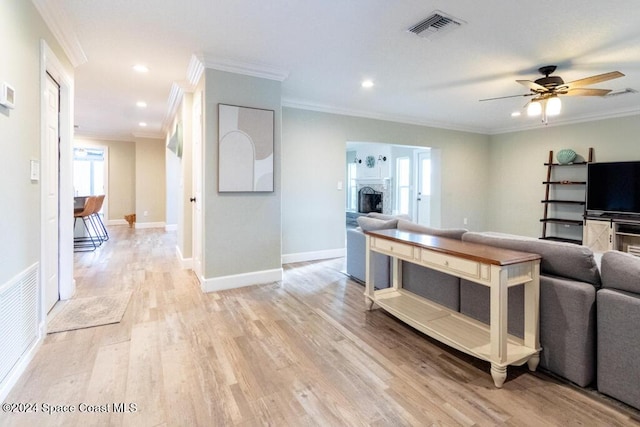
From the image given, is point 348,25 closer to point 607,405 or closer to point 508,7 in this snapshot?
point 508,7

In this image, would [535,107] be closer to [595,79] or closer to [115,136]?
[595,79]

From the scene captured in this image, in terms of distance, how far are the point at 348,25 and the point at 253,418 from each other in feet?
9.07

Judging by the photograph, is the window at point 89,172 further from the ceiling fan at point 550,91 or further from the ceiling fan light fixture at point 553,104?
the ceiling fan light fixture at point 553,104

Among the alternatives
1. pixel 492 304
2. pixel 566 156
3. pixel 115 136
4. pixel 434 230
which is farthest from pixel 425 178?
pixel 115 136

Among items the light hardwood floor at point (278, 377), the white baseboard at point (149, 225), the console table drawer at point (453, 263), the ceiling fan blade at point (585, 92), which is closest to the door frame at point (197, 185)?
the light hardwood floor at point (278, 377)

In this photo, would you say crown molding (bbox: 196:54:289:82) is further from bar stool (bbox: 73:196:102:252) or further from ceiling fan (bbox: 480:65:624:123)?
bar stool (bbox: 73:196:102:252)

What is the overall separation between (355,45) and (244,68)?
124cm

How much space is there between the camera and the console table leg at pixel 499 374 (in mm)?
1817

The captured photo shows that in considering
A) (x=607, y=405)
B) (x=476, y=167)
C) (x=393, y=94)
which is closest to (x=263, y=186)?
(x=393, y=94)

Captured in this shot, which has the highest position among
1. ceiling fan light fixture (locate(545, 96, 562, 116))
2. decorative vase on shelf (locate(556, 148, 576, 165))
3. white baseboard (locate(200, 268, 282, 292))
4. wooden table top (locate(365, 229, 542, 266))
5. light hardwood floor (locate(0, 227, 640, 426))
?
ceiling fan light fixture (locate(545, 96, 562, 116))

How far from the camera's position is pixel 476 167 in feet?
22.9

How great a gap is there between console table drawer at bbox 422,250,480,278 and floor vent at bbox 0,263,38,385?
2464 millimetres

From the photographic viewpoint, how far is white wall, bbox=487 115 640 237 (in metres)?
5.36

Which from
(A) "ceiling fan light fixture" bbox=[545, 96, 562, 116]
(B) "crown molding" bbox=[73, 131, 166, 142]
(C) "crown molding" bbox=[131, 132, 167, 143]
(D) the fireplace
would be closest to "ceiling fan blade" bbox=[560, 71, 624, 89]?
A: (A) "ceiling fan light fixture" bbox=[545, 96, 562, 116]
